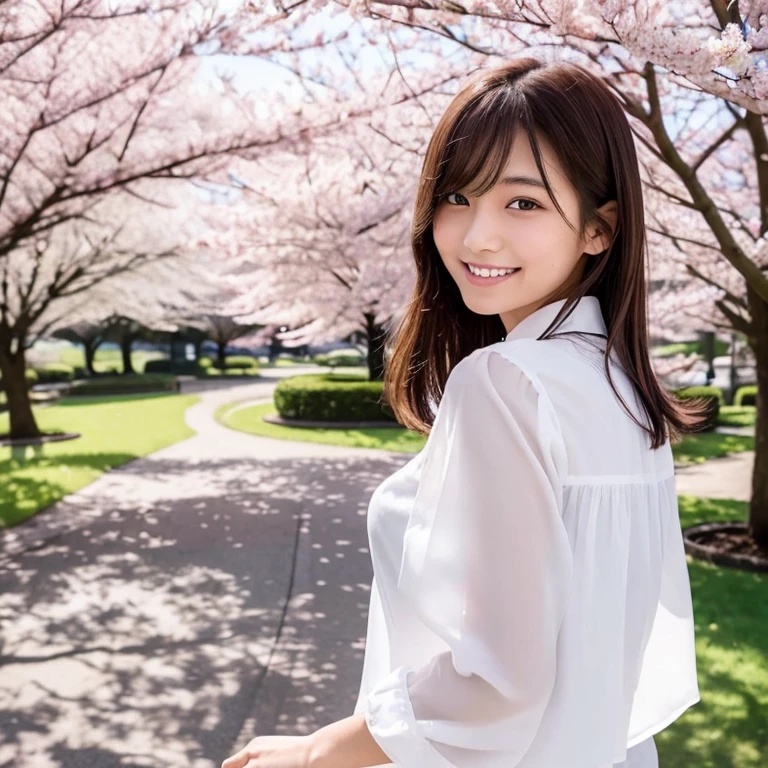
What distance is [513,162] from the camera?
1.10 m

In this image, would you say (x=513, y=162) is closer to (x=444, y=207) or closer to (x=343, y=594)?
(x=444, y=207)

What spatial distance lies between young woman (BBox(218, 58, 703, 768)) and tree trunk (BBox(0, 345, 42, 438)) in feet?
46.1

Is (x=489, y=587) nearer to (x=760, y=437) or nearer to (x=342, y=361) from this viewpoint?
(x=760, y=437)

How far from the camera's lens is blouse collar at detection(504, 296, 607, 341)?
1154 millimetres

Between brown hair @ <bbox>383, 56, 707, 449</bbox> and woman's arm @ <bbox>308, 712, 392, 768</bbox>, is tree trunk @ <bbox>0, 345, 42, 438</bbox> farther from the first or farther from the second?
woman's arm @ <bbox>308, 712, 392, 768</bbox>

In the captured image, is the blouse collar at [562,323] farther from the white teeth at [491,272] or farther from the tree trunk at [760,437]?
the tree trunk at [760,437]

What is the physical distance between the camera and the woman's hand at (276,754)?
1030 mm

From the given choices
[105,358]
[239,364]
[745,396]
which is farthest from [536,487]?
[105,358]

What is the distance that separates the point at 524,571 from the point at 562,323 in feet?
1.24

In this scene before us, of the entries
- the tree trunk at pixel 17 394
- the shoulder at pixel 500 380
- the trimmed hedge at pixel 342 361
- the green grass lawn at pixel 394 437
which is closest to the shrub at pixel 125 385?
the green grass lawn at pixel 394 437

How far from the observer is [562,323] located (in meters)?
1.15

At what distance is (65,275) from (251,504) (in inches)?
331

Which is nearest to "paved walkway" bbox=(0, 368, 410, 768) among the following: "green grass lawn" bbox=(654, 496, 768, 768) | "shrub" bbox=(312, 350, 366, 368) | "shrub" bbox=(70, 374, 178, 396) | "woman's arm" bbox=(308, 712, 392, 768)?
"green grass lawn" bbox=(654, 496, 768, 768)

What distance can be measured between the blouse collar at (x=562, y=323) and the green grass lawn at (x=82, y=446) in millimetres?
7315
